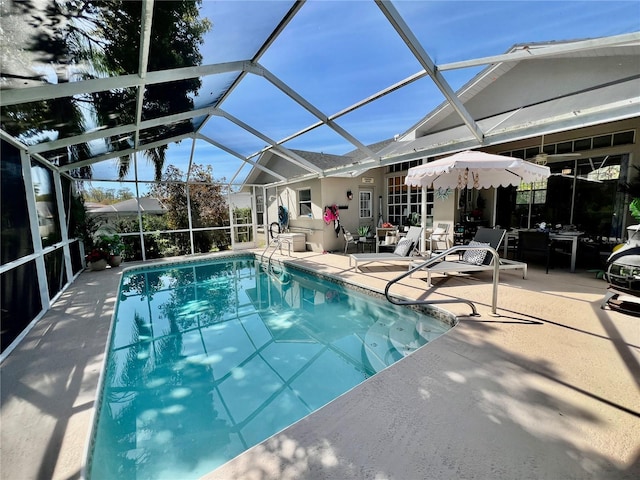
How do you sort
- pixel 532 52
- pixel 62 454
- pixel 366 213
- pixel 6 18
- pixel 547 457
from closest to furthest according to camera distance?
1. pixel 547 457
2. pixel 62 454
3. pixel 6 18
4. pixel 532 52
5. pixel 366 213

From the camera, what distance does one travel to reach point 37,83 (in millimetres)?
3648

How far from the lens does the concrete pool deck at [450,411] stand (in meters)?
2.04

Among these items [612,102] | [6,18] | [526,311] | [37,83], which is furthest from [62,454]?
[612,102]

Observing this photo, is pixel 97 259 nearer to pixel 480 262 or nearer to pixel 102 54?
pixel 102 54

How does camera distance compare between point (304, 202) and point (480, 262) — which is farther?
point (304, 202)

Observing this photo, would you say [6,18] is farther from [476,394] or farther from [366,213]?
[366,213]

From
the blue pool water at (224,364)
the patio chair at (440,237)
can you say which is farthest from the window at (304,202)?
the patio chair at (440,237)

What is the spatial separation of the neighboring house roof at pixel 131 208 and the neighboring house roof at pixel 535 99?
788cm

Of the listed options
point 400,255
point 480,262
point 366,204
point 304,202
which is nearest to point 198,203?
point 304,202

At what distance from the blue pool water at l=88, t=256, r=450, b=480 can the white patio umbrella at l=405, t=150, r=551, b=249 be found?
313 cm

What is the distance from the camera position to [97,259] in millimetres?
9656

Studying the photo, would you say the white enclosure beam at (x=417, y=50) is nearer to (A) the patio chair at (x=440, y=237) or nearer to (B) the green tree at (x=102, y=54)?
(B) the green tree at (x=102, y=54)

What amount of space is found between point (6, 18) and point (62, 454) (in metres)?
3.77

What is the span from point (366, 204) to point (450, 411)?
1035 cm
